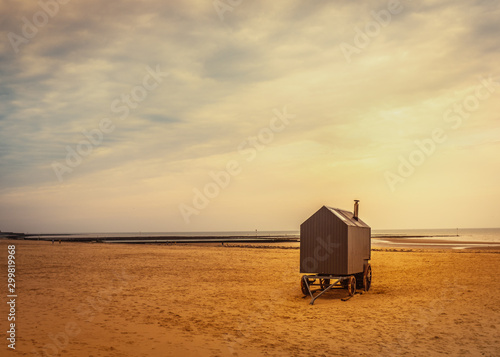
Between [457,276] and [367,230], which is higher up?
[367,230]

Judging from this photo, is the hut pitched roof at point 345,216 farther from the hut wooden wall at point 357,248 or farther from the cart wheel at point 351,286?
the cart wheel at point 351,286

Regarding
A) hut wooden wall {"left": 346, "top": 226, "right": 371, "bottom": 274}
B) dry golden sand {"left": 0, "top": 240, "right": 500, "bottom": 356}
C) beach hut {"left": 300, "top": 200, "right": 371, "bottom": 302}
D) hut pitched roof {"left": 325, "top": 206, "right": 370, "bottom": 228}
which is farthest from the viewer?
hut pitched roof {"left": 325, "top": 206, "right": 370, "bottom": 228}

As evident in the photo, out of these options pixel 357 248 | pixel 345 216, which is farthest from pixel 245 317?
pixel 345 216

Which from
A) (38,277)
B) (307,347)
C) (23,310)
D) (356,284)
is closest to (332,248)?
(356,284)

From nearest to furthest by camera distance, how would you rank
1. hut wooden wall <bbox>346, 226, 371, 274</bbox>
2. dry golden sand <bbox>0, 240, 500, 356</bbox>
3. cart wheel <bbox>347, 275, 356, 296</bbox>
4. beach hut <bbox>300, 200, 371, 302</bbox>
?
dry golden sand <bbox>0, 240, 500, 356</bbox> → beach hut <bbox>300, 200, 371, 302</bbox> → cart wheel <bbox>347, 275, 356, 296</bbox> → hut wooden wall <bbox>346, 226, 371, 274</bbox>

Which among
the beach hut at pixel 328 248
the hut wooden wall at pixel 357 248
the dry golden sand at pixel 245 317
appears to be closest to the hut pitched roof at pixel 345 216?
the beach hut at pixel 328 248

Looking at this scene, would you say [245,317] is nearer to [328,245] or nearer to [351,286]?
[328,245]

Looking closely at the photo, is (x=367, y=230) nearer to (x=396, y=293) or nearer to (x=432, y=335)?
(x=396, y=293)

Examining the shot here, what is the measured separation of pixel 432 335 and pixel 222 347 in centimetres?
610

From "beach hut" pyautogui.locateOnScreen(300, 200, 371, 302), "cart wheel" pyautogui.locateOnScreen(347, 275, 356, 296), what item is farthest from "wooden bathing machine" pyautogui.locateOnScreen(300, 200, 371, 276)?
"cart wheel" pyautogui.locateOnScreen(347, 275, 356, 296)

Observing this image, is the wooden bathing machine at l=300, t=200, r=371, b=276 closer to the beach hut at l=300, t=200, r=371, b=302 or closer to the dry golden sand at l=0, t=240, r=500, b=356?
the beach hut at l=300, t=200, r=371, b=302

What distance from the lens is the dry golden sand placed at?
35.6 ft

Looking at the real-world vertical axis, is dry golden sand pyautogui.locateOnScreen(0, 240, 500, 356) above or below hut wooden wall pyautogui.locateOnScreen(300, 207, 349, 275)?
below

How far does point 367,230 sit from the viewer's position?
21.7 meters
